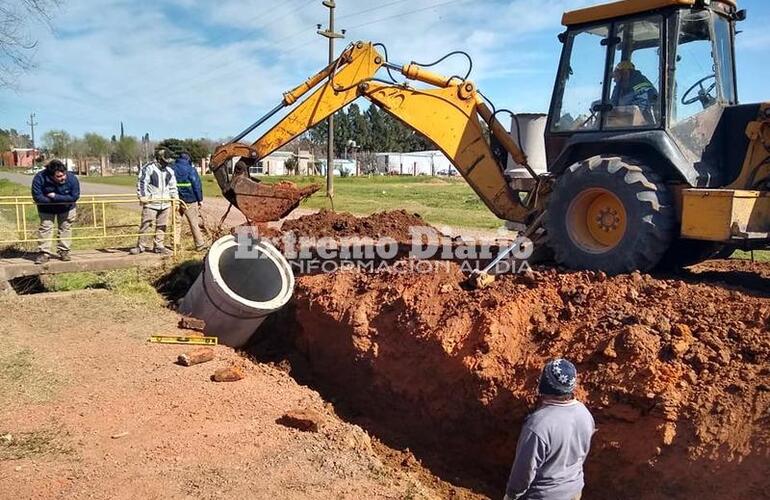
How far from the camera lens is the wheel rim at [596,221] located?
6066 mm

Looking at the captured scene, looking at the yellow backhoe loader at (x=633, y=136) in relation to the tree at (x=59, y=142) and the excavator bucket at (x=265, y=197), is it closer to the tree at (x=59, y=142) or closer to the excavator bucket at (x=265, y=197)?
the excavator bucket at (x=265, y=197)

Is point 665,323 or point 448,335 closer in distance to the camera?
point 665,323

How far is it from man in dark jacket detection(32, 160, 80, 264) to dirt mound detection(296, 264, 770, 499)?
4.36 meters

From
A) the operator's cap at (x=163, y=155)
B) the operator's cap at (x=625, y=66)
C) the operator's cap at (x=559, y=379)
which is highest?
the operator's cap at (x=625, y=66)

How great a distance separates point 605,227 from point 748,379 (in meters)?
2.28

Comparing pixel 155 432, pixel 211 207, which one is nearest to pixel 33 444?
pixel 155 432

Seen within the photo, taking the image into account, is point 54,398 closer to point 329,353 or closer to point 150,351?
point 150,351

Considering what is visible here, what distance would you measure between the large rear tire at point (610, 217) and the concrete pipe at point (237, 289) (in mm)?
3337

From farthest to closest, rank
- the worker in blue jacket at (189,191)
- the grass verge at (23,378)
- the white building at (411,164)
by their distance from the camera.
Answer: the white building at (411,164)
the worker in blue jacket at (189,191)
the grass verge at (23,378)

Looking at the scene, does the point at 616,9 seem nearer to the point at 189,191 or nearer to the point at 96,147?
the point at 189,191

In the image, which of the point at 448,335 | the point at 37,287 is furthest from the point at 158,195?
the point at 448,335

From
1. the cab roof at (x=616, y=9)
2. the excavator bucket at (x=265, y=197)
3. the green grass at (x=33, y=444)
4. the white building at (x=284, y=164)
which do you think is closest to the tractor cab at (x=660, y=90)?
the cab roof at (x=616, y=9)

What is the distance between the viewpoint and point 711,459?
4012 mm

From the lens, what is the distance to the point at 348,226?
980cm
